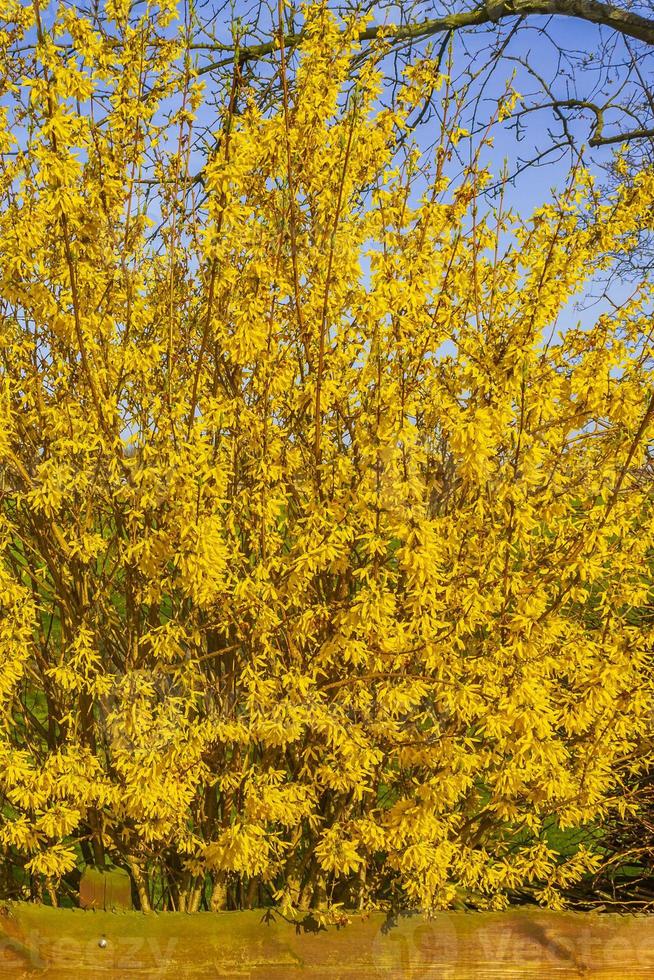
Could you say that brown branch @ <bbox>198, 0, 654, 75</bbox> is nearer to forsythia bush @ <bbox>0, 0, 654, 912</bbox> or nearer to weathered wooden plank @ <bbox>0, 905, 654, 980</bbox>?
A: forsythia bush @ <bbox>0, 0, 654, 912</bbox>

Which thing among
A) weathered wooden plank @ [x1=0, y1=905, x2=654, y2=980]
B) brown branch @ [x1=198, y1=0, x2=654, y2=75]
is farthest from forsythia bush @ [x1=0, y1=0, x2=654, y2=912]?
brown branch @ [x1=198, y1=0, x2=654, y2=75]

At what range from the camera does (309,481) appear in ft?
9.79

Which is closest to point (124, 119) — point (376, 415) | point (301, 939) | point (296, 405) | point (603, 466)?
point (296, 405)

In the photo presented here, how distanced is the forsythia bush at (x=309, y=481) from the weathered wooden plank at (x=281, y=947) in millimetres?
159

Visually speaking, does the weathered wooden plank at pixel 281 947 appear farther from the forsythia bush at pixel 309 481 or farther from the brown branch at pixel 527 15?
the brown branch at pixel 527 15

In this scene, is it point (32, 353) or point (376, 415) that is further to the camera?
point (32, 353)

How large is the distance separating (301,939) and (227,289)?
7.31ft

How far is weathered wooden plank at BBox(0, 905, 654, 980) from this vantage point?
3.17m

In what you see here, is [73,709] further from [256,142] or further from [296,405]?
[256,142]

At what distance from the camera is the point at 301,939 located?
3215 millimetres

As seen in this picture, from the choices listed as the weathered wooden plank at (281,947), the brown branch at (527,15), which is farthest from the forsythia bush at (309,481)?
the brown branch at (527,15)

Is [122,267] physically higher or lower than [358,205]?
A: lower

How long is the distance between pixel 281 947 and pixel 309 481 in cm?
162

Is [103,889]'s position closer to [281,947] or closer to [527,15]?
[281,947]
